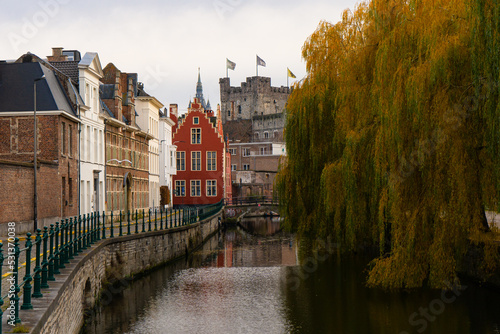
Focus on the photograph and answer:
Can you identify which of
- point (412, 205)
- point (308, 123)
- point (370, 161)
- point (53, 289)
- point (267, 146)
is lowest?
point (53, 289)

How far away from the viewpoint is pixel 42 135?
26281mm

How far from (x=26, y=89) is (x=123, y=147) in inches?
474

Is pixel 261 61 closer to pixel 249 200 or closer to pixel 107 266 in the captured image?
pixel 249 200

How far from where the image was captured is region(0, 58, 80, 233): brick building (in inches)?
969

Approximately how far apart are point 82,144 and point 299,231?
1338 cm

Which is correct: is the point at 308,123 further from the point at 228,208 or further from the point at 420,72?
the point at 228,208

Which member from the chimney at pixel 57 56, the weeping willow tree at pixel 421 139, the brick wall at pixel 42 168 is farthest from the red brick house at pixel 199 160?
the weeping willow tree at pixel 421 139

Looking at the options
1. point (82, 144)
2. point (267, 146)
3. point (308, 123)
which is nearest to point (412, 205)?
point (308, 123)

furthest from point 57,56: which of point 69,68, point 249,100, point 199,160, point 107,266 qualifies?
point 249,100

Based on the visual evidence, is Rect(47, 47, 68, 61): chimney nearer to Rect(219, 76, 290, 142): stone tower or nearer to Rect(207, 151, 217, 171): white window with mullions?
Rect(207, 151, 217, 171): white window with mullions

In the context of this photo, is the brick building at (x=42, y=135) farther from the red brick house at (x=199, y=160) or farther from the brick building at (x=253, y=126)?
the brick building at (x=253, y=126)

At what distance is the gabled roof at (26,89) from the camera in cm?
2638

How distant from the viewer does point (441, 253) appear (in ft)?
45.0

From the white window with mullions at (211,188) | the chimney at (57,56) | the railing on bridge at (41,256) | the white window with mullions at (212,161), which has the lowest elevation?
the railing on bridge at (41,256)
